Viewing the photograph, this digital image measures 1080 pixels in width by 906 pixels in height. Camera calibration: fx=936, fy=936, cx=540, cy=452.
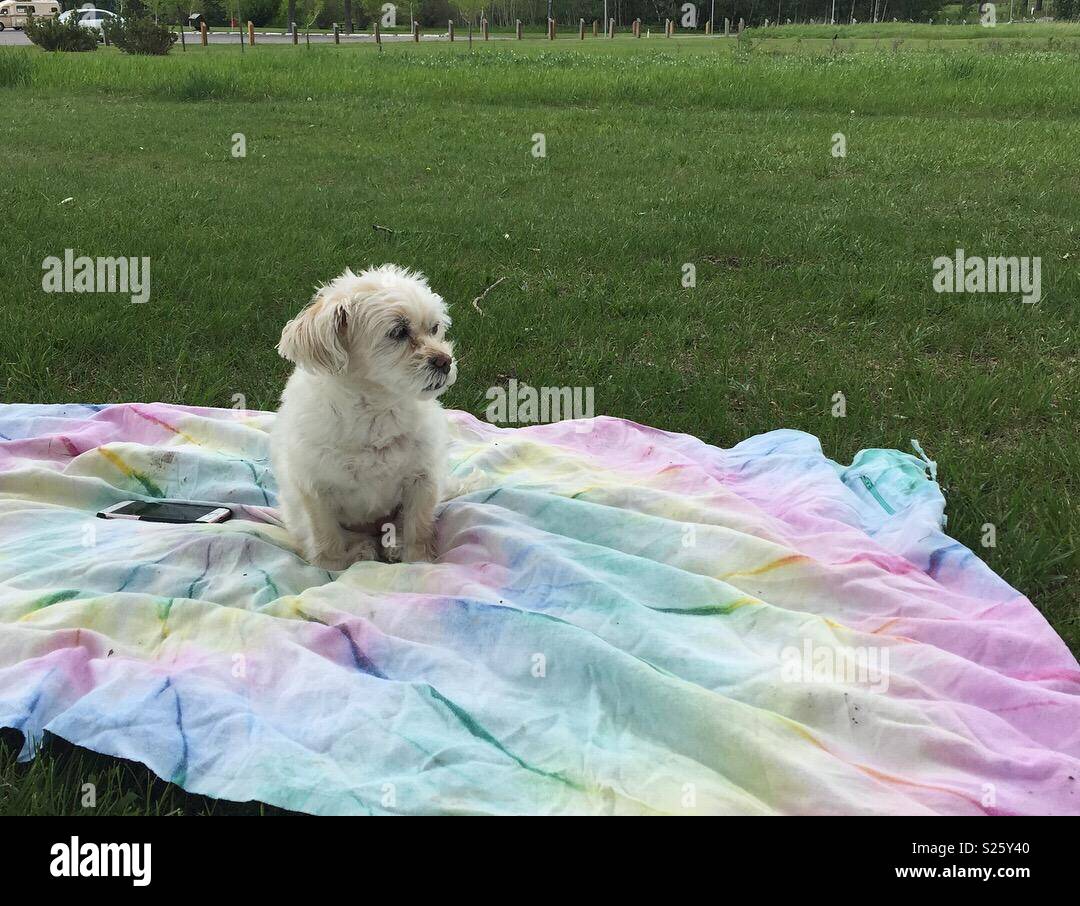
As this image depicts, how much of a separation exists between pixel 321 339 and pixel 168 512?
1.26 meters

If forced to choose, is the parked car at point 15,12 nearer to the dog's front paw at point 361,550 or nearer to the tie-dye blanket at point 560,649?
the tie-dye blanket at point 560,649

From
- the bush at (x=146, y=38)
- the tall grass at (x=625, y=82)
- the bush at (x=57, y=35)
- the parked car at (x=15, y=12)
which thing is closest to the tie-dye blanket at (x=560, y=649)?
the tall grass at (x=625, y=82)

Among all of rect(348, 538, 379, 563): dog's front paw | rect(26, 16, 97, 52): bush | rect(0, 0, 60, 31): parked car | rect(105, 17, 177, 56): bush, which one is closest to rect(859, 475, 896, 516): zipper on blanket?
rect(348, 538, 379, 563): dog's front paw

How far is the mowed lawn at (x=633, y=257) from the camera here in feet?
15.7

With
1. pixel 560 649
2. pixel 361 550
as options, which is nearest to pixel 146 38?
pixel 361 550

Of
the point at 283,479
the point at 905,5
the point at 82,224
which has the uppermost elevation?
the point at 905,5

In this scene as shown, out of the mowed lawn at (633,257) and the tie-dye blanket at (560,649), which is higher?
the mowed lawn at (633,257)

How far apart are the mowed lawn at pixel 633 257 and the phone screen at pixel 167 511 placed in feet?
4.35

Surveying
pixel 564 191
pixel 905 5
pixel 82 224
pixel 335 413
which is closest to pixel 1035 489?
pixel 335 413

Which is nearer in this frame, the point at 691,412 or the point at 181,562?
the point at 181,562
